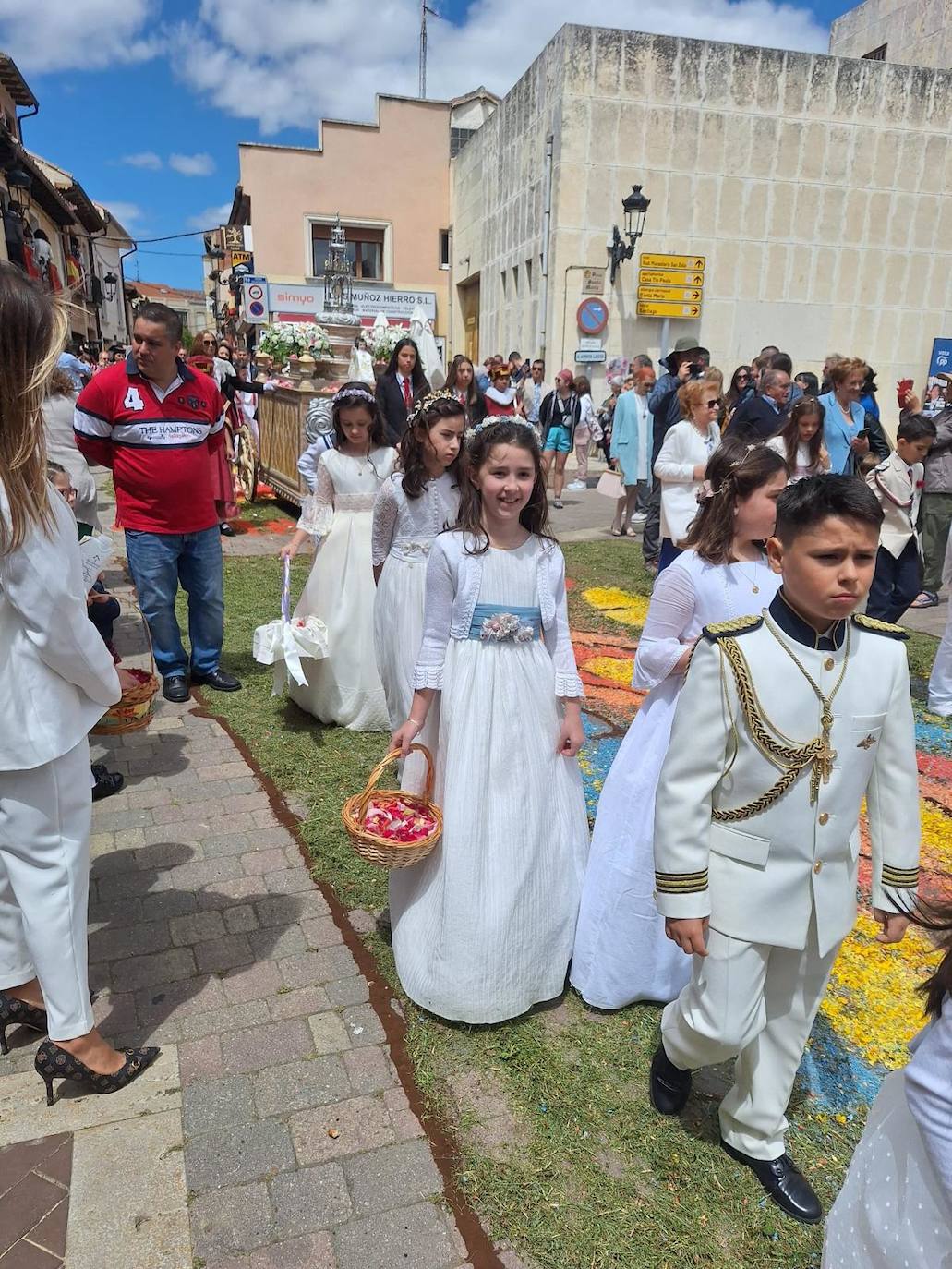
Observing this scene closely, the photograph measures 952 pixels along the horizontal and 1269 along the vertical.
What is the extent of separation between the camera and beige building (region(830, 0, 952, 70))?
67.6ft

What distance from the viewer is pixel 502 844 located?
8.61 feet

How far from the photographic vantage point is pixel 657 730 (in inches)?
109

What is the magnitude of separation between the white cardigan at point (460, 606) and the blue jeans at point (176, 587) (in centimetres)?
286

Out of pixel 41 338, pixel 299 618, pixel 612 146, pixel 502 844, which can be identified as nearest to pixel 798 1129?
pixel 502 844

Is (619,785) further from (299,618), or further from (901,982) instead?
(299,618)

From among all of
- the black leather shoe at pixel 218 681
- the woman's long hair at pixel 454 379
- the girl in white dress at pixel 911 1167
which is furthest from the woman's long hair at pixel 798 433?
the girl in white dress at pixel 911 1167

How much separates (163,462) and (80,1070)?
347 cm

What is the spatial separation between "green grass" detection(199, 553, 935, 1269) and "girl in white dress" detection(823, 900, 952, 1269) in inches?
25.4

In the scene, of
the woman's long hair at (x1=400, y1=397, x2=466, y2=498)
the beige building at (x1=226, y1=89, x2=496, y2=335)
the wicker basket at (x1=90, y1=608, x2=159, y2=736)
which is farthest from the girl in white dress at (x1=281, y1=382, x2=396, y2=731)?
the beige building at (x1=226, y1=89, x2=496, y2=335)

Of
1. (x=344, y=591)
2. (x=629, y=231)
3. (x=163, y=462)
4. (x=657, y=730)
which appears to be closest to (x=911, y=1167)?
(x=657, y=730)

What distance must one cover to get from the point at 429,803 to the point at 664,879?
1.05m

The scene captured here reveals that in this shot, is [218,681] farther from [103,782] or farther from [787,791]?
[787,791]

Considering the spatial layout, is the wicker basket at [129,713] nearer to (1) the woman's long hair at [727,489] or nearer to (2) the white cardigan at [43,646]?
(2) the white cardigan at [43,646]

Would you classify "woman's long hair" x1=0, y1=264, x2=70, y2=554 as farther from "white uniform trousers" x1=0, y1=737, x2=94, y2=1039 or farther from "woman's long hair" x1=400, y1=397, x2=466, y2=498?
"woman's long hair" x1=400, y1=397, x2=466, y2=498
